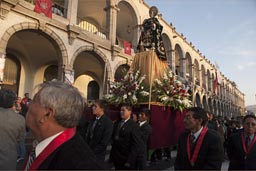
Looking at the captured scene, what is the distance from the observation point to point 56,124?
125 cm

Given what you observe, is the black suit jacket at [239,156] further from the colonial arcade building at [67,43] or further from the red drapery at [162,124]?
the colonial arcade building at [67,43]

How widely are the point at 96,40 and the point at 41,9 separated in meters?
3.58

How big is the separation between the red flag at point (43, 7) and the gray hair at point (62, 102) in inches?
363

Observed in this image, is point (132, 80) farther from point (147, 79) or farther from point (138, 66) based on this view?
point (138, 66)

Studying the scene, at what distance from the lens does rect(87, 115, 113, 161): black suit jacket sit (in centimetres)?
318

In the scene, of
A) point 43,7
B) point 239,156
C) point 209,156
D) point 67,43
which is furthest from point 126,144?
point 43,7

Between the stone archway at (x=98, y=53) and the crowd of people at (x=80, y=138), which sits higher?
the stone archway at (x=98, y=53)

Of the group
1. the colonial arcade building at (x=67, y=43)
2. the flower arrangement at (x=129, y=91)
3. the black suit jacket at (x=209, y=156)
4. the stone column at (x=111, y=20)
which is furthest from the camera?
the stone column at (x=111, y=20)

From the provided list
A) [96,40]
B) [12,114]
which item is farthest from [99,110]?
[96,40]

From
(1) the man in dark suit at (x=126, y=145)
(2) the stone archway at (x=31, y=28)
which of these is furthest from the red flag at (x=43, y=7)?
(1) the man in dark suit at (x=126, y=145)

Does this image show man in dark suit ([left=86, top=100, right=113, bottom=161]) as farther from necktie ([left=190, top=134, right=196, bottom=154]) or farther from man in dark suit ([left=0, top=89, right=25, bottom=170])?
necktie ([left=190, top=134, right=196, bottom=154])

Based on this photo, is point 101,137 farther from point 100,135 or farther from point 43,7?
point 43,7

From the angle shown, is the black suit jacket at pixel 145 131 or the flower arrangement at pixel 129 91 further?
the flower arrangement at pixel 129 91

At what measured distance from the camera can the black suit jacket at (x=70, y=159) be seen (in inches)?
41.1
